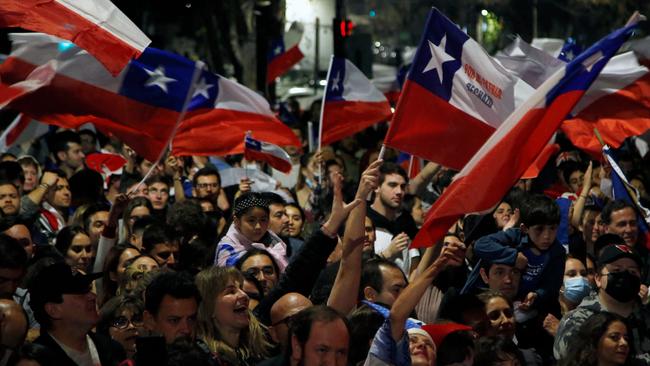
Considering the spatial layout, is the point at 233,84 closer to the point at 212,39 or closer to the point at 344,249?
the point at 344,249

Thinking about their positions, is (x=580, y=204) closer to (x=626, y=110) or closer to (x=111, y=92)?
(x=626, y=110)

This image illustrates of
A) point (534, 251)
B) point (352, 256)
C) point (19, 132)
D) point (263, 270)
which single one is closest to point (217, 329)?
point (352, 256)

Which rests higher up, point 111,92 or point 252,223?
point 111,92

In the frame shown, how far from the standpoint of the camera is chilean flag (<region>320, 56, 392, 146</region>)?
1518 cm

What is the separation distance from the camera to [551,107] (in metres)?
8.14

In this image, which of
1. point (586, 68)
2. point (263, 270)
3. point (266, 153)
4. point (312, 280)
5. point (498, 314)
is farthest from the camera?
point (266, 153)

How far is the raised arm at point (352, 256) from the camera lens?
8.09 meters

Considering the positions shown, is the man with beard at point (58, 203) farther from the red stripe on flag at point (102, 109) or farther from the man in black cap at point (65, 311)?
the man in black cap at point (65, 311)

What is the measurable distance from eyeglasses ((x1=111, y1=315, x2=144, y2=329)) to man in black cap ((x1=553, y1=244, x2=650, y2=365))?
7.85 ft

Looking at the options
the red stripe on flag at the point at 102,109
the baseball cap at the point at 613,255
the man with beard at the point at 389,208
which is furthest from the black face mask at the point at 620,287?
the red stripe on flag at the point at 102,109

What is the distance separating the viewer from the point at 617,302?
9.23 metres

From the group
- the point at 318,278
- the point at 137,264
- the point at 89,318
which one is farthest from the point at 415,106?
the point at 89,318

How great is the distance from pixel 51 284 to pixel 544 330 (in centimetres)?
360

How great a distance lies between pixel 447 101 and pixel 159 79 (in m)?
2.26
